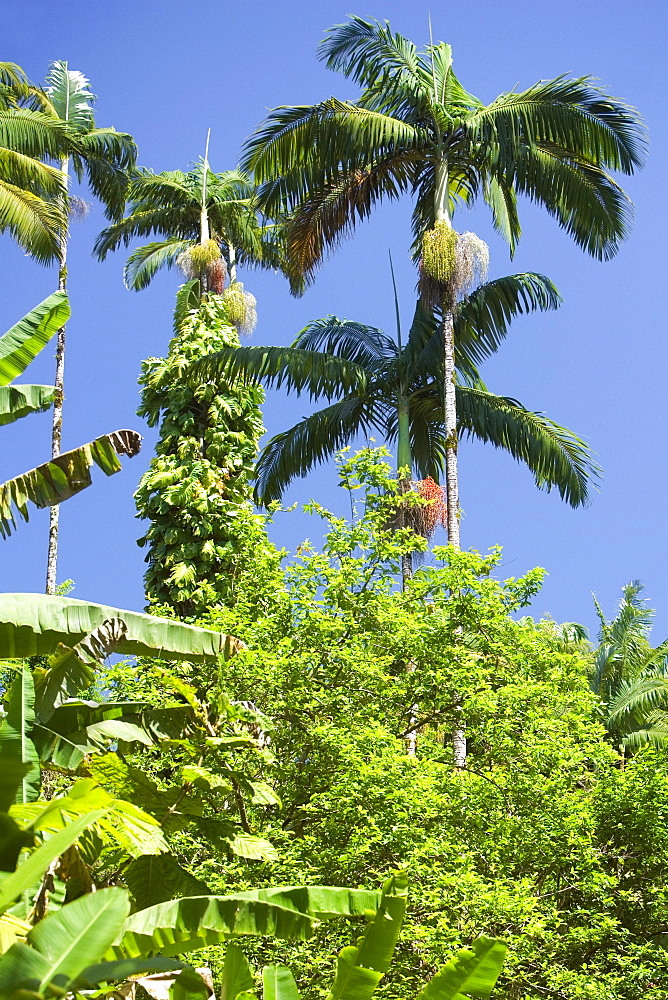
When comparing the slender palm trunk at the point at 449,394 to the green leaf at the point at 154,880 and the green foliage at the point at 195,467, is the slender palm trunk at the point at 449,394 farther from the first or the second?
the green leaf at the point at 154,880

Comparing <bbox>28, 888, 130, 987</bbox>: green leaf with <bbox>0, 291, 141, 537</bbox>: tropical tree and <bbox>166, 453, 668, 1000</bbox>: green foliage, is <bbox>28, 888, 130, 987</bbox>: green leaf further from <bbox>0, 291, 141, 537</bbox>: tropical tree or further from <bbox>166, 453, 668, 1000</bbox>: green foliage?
<bbox>166, 453, 668, 1000</bbox>: green foliage

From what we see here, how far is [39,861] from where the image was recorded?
4105 mm

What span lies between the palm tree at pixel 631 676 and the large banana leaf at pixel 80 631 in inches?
631

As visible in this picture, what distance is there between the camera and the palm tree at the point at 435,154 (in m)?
19.2

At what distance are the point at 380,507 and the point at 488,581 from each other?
169cm

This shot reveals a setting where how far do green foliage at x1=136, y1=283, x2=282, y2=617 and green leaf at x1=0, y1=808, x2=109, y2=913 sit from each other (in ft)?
39.4

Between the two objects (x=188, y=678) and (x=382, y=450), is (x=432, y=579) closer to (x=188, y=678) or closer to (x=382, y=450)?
(x=382, y=450)

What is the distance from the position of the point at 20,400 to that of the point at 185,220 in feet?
69.8

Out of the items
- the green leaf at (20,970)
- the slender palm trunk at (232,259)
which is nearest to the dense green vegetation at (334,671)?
the green leaf at (20,970)

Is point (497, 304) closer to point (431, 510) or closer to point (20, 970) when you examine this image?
point (431, 510)

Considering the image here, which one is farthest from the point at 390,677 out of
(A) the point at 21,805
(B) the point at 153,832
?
(A) the point at 21,805

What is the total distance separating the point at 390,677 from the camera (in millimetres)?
11172

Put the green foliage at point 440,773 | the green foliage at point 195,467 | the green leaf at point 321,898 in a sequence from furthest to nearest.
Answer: the green foliage at point 195,467
the green foliage at point 440,773
the green leaf at point 321,898

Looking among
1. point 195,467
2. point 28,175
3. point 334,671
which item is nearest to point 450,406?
point 195,467
